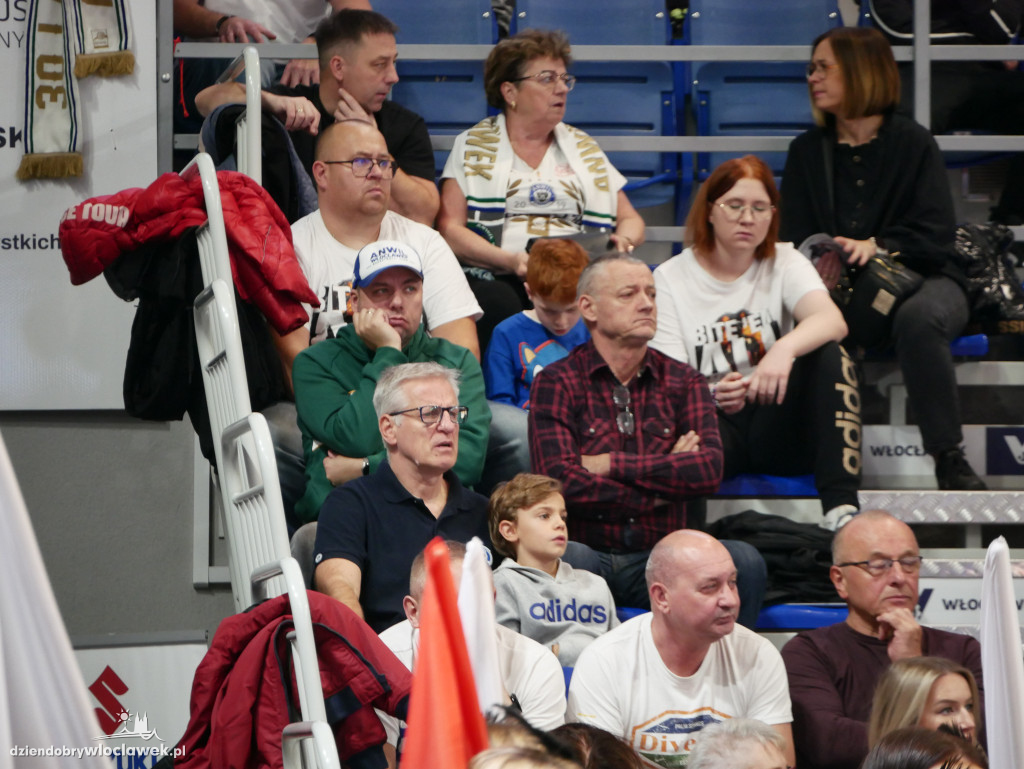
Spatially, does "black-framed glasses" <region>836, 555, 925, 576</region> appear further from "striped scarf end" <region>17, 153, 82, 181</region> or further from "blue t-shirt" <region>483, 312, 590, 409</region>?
"striped scarf end" <region>17, 153, 82, 181</region>

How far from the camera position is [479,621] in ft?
6.74

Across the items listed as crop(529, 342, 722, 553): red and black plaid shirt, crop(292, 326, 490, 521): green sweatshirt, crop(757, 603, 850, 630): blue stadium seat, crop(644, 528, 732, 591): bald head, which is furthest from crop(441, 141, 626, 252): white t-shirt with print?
crop(644, 528, 732, 591): bald head

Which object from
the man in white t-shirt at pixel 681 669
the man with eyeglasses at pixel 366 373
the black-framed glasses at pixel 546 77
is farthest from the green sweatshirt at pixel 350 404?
the black-framed glasses at pixel 546 77

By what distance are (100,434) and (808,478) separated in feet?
8.59

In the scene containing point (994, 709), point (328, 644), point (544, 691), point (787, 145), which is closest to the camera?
Result: point (994, 709)

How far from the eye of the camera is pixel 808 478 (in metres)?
4.93

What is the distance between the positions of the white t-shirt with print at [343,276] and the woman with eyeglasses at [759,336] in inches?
28.4

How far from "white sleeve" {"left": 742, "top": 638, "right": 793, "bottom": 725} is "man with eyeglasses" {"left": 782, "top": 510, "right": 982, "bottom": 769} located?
112 millimetres

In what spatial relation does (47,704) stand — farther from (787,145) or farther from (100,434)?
(787,145)

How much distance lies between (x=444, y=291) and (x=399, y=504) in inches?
42.5

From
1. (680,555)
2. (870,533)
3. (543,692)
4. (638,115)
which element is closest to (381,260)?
(680,555)

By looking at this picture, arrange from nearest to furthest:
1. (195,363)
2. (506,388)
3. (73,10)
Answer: (195,363) → (506,388) → (73,10)

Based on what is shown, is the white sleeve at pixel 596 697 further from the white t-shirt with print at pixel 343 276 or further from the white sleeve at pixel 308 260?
the white sleeve at pixel 308 260

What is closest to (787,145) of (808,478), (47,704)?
(808,478)
